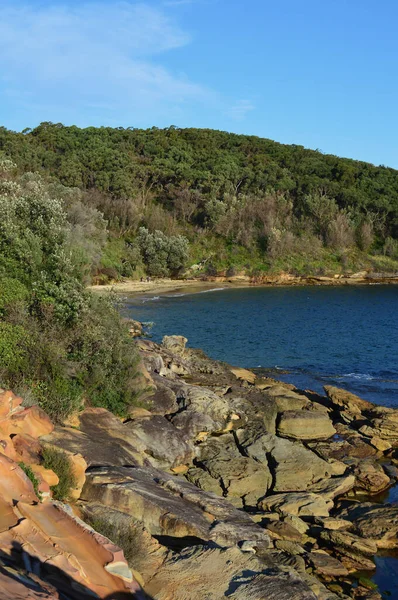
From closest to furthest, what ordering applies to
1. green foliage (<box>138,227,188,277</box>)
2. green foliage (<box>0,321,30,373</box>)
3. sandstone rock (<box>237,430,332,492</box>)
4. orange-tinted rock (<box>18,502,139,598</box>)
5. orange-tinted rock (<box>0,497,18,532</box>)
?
orange-tinted rock (<box>18,502,139,598</box>)
orange-tinted rock (<box>0,497,18,532</box>)
green foliage (<box>0,321,30,373</box>)
sandstone rock (<box>237,430,332,492</box>)
green foliage (<box>138,227,188,277</box>)

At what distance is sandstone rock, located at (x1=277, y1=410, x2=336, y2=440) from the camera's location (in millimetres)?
21922

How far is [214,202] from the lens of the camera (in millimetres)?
96438

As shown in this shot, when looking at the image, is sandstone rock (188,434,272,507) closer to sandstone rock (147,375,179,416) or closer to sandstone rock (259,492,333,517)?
sandstone rock (259,492,333,517)

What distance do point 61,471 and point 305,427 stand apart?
13.3 m

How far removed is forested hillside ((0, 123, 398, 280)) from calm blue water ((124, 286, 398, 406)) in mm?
14016

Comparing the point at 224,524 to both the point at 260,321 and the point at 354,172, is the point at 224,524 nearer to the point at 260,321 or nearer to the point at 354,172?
the point at 260,321

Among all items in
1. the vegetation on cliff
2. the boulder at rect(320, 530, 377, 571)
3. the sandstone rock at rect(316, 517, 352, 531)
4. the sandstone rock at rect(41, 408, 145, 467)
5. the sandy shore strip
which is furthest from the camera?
the sandy shore strip

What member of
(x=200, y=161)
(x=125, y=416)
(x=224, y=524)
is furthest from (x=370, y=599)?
(x=200, y=161)

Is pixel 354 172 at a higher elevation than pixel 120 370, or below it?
higher

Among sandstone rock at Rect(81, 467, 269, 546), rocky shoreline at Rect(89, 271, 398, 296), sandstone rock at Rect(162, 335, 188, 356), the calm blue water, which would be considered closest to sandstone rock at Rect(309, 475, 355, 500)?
sandstone rock at Rect(81, 467, 269, 546)

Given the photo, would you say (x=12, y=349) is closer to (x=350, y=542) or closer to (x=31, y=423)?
(x=31, y=423)

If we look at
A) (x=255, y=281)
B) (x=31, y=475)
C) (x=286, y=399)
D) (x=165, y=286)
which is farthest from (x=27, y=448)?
(x=255, y=281)

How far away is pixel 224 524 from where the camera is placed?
39.1ft

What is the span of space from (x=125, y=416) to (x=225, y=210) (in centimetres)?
8126
